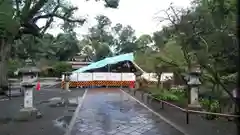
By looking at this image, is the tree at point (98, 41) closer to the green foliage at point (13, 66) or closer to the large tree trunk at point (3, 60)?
the green foliage at point (13, 66)

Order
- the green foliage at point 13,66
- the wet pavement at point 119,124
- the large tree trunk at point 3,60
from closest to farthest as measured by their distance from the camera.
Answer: the wet pavement at point 119,124 → the large tree trunk at point 3,60 → the green foliage at point 13,66

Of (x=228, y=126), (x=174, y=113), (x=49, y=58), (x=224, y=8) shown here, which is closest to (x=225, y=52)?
(x=224, y=8)

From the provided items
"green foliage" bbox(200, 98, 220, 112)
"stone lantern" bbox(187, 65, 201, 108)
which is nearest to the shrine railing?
"green foliage" bbox(200, 98, 220, 112)

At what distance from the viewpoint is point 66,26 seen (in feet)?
88.2

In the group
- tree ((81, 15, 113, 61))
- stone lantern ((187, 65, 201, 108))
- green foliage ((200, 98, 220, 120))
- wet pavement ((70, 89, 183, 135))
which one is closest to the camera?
wet pavement ((70, 89, 183, 135))

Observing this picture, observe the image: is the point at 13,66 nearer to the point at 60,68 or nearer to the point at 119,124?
the point at 60,68

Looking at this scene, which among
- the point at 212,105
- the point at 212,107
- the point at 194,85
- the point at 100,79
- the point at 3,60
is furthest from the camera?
the point at 100,79

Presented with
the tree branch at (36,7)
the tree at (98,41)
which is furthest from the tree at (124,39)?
the tree branch at (36,7)

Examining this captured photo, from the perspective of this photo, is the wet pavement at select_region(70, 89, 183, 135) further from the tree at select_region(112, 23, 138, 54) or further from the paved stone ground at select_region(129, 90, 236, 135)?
the tree at select_region(112, 23, 138, 54)

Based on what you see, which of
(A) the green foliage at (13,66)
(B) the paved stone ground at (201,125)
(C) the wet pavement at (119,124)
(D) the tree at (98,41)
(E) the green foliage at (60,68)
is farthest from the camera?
(D) the tree at (98,41)

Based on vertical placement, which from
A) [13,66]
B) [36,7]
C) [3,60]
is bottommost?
[3,60]

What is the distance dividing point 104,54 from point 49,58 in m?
12.1

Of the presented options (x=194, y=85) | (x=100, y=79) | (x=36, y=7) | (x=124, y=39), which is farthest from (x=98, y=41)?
(x=194, y=85)

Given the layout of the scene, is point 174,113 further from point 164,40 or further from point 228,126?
point 164,40
